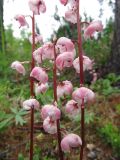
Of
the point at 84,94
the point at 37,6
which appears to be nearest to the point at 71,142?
the point at 84,94

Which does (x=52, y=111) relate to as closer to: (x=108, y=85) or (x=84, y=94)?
(x=84, y=94)

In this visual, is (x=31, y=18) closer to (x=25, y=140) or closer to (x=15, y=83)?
(x=25, y=140)

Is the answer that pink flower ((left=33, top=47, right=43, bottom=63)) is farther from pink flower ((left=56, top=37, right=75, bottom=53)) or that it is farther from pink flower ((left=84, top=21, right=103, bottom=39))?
pink flower ((left=84, top=21, right=103, bottom=39))

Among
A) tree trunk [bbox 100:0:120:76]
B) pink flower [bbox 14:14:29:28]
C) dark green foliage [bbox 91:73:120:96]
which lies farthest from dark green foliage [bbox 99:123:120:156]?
tree trunk [bbox 100:0:120:76]

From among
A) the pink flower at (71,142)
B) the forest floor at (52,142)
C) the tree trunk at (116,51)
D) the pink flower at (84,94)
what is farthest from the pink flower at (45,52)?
the tree trunk at (116,51)

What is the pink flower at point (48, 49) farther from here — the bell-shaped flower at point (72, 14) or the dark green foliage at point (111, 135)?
the dark green foliage at point (111, 135)

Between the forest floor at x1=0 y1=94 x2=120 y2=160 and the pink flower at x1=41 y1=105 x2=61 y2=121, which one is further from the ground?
the pink flower at x1=41 y1=105 x2=61 y2=121
